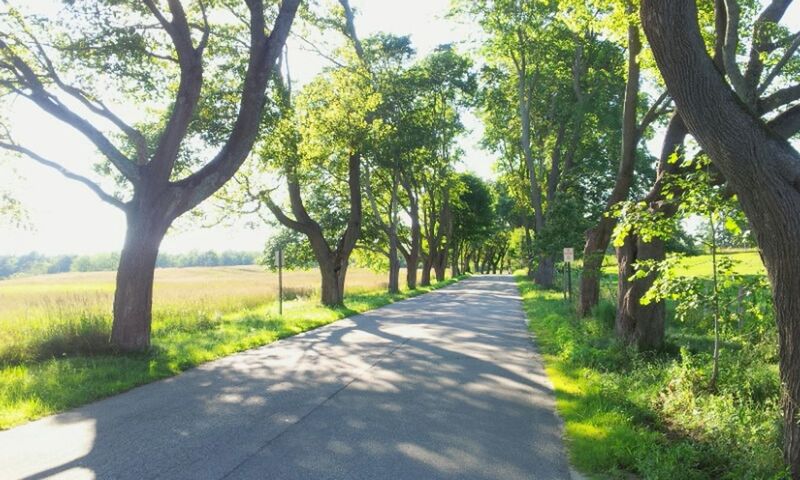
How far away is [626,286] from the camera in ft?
33.2

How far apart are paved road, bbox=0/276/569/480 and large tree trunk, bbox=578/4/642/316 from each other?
10.6 ft

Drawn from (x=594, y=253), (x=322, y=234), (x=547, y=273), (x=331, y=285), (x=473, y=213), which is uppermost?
(x=473, y=213)

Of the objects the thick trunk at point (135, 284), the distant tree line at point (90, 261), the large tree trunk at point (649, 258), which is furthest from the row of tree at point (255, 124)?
the distant tree line at point (90, 261)

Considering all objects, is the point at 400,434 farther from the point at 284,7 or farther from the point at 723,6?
the point at 284,7

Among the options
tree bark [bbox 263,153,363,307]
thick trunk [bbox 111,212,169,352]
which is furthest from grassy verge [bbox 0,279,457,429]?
tree bark [bbox 263,153,363,307]

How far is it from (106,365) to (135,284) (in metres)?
1.76

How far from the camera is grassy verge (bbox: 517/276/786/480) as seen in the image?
4.66 meters

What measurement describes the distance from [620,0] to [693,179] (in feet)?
11.6

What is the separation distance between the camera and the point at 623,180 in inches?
445

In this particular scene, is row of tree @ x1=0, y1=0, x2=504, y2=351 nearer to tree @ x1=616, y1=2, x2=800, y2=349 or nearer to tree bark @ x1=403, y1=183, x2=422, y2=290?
tree bark @ x1=403, y1=183, x2=422, y2=290

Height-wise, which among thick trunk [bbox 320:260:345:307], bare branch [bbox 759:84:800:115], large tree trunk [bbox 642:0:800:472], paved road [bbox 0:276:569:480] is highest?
bare branch [bbox 759:84:800:115]

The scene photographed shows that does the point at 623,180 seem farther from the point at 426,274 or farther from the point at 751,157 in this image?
the point at 426,274

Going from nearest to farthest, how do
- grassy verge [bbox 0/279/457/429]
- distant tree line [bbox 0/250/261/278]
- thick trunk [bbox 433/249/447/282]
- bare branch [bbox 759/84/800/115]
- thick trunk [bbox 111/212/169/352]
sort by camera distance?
1. bare branch [bbox 759/84/800/115]
2. grassy verge [bbox 0/279/457/429]
3. thick trunk [bbox 111/212/169/352]
4. thick trunk [bbox 433/249/447/282]
5. distant tree line [bbox 0/250/261/278]

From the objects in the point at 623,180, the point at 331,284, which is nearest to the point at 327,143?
the point at 331,284
